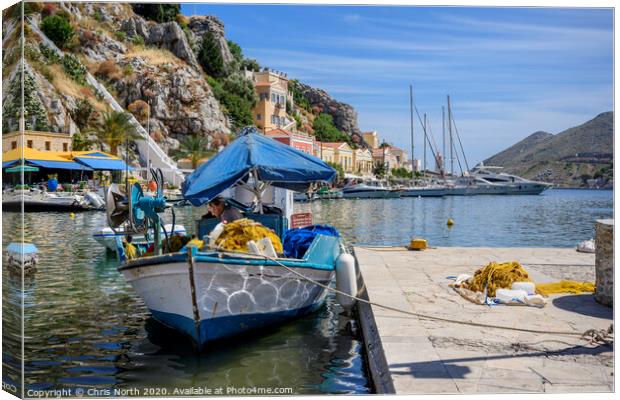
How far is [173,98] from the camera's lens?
68688 mm

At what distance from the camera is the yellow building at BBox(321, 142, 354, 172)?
3246 inches

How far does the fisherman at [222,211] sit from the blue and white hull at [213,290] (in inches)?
67.3

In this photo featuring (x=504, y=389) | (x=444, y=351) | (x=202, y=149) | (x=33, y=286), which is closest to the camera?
(x=504, y=389)

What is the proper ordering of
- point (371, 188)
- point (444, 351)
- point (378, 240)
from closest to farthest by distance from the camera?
point (444, 351)
point (378, 240)
point (371, 188)

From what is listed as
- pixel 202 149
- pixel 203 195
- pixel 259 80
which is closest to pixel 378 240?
pixel 203 195

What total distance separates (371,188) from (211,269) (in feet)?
224

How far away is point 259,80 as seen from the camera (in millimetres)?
89062

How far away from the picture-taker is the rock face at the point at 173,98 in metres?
65.4

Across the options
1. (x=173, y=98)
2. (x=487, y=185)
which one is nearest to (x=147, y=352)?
(x=173, y=98)

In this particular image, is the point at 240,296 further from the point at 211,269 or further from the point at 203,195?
the point at 203,195

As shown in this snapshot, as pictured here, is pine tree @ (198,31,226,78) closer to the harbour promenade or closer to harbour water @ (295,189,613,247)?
harbour water @ (295,189,613,247)

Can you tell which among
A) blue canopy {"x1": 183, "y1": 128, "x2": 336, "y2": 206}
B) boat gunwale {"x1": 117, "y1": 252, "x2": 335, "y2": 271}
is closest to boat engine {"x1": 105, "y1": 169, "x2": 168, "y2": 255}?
boat gunwale {"x1": 117, "y1": 252, "x2": 335, "y2": 271}

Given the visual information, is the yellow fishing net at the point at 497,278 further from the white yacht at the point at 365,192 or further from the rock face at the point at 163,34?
the white yacht at the point at 365,192

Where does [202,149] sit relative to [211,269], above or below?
above
